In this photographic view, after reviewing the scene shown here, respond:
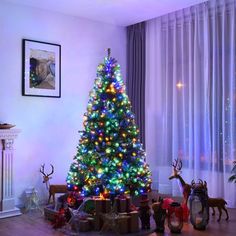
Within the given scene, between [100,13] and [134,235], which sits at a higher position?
[100,13]

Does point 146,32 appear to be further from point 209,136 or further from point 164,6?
point 209,136

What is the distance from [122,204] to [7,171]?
168 cm

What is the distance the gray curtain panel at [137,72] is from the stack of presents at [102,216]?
2302 millimetres

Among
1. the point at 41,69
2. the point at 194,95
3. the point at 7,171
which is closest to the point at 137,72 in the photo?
the point at 194,95

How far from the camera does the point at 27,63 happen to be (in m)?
5.02

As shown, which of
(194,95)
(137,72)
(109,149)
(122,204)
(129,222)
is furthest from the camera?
(137,72)

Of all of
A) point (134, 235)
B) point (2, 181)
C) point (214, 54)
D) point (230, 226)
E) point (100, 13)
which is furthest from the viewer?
point (100, 13)

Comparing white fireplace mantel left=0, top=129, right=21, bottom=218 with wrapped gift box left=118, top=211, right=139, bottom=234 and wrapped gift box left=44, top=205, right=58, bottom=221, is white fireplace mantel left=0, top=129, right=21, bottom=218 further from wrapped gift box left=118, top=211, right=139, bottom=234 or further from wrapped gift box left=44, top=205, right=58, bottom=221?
wrapped gift box left=118, top=211, right=139, bottom=234

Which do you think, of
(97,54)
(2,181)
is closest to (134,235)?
(2,181)

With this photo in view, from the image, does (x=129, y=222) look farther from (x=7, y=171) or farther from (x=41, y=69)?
(x=41, y=69)

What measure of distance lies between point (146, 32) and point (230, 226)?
3477mm

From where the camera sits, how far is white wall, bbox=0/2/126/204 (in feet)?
16.0

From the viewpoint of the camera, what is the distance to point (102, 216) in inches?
142

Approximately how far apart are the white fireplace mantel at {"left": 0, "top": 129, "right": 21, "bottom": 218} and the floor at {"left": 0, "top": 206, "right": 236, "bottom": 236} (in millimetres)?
218
